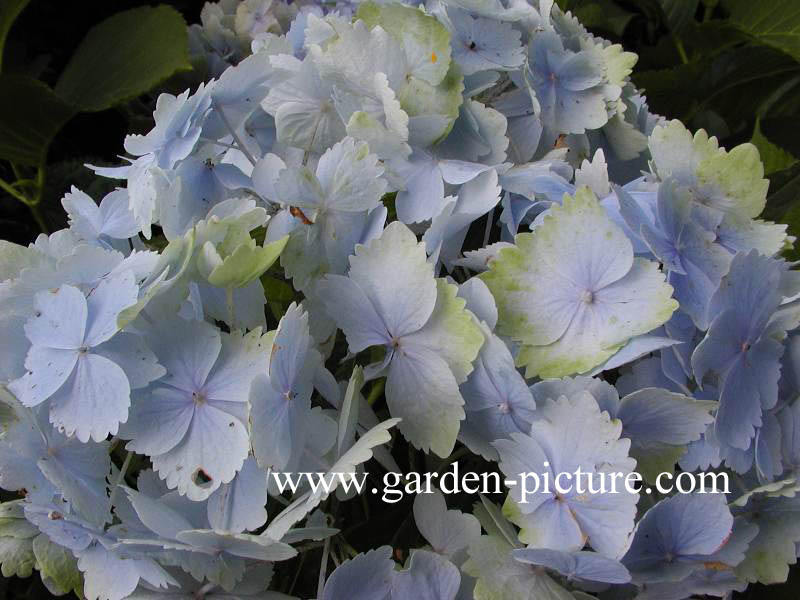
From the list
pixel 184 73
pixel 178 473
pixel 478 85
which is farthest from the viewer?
pixel 184 73

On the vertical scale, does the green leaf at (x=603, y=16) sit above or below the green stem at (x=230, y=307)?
below

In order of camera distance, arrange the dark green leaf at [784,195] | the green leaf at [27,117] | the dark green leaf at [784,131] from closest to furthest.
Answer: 1. the dark green leaf at [784,195]
2. the green leaf at [27,117]
3. the dark green leaf at [784,131]

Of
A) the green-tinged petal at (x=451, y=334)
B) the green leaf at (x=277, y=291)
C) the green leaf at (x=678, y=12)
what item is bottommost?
the green leaf at (x=678, y=12)

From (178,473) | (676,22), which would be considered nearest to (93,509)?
(178,473)

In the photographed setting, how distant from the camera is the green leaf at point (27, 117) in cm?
87

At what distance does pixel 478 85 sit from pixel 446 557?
0.27m

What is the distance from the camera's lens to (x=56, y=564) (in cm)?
44

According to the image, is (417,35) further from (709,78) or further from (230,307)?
(709,78)

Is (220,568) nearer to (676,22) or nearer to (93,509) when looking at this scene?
(93,509)

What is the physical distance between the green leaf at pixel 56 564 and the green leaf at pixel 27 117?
0.57m

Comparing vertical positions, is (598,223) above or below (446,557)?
above

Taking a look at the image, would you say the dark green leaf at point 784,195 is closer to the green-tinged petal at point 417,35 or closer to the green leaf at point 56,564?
the green-tinged petal at point 417,35

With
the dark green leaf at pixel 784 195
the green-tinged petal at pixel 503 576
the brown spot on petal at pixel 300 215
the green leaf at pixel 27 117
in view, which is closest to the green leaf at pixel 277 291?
the brown spot on petal at pixel 300 215

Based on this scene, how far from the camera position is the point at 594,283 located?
417 millimetres
